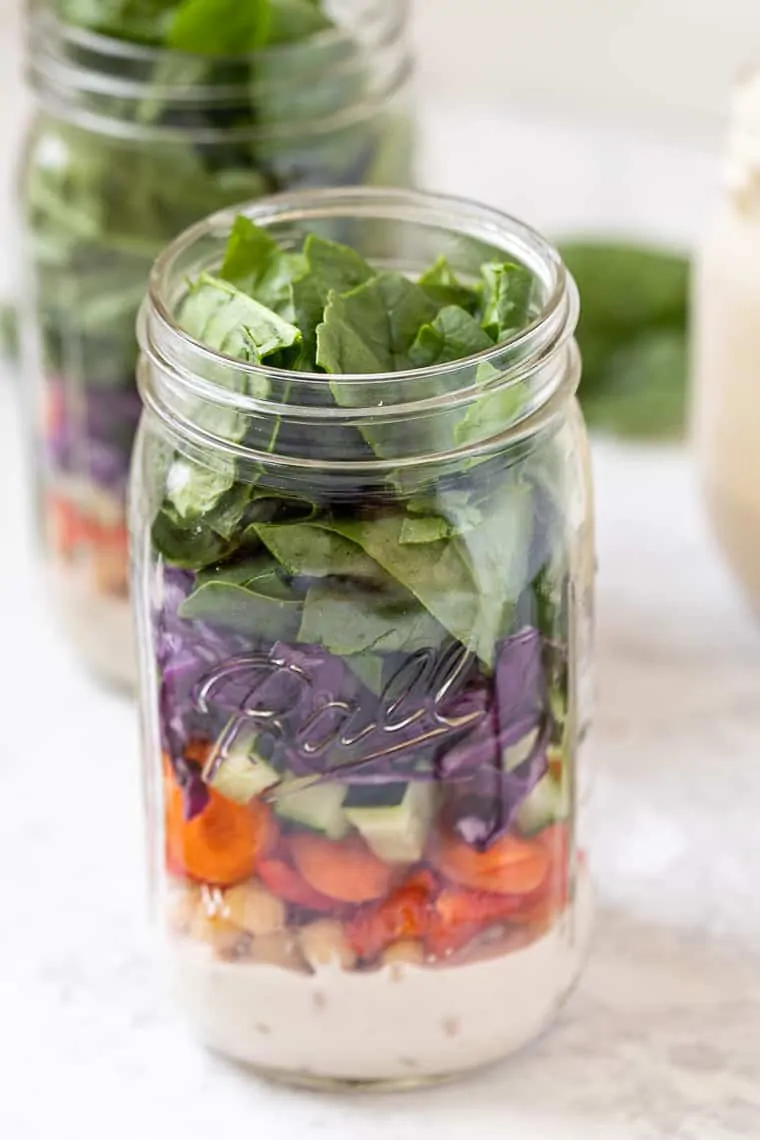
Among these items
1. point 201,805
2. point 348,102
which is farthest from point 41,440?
point 201,805

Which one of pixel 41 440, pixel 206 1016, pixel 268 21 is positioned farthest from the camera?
pixel 41 440

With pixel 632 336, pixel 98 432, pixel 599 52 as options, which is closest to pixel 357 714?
pixel 98 432

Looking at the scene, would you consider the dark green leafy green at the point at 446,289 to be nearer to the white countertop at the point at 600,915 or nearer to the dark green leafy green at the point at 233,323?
the dark green leafy green at the point at 233,323

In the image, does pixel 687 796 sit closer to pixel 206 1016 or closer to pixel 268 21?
Answer: pixel 206 1016

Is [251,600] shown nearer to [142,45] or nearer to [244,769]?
[244,769]

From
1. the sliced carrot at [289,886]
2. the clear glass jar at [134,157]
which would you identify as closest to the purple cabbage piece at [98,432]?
the clear glass jar at [134,157]

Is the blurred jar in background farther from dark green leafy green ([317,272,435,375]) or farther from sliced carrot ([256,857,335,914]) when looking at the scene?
sliced carrot ([256,857,335,914])
